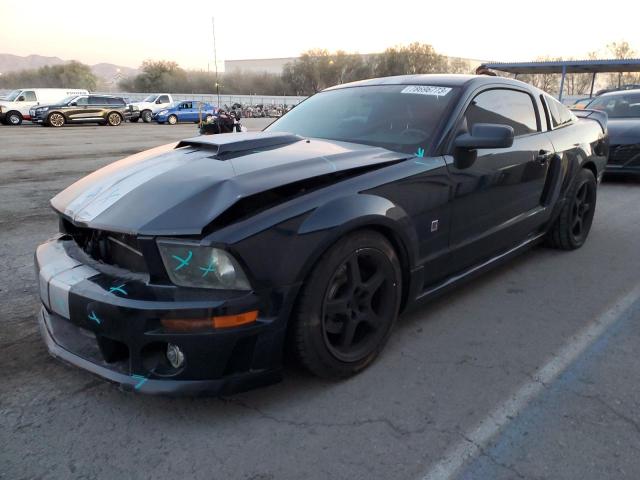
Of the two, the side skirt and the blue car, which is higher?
the blue car

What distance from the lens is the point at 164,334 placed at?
1.94 m

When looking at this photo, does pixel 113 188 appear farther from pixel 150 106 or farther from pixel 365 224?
pixel 150 106

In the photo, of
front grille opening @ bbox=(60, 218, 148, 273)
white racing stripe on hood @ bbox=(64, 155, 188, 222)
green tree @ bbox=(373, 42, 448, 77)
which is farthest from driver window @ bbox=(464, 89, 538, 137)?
green tree @ bbox=(373, 42, 448, 77)

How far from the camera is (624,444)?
6.59 ft

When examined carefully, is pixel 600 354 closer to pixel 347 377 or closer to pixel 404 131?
pixel 347 377

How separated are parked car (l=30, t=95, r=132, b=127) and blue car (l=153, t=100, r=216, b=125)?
2450mm

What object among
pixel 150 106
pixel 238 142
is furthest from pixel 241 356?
pixel 150 106

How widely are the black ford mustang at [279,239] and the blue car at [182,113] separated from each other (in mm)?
27129

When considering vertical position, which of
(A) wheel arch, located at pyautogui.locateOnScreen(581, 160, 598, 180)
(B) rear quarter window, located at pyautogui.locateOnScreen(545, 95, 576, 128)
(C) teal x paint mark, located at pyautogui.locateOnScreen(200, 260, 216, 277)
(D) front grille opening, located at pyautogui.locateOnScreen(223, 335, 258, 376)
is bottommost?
(D) front grille opening, located at pyautogui.locateOnScreen(223, 335, 258, 376)

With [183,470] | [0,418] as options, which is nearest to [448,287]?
[183,470]

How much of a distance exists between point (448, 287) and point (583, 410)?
1.00 meters

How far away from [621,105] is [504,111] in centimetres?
635

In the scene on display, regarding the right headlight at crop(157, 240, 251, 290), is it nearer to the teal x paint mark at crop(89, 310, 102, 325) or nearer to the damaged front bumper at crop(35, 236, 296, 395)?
the damaged front bumper at crop(35, 236, 296, 395)

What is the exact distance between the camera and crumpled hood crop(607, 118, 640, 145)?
733 cm
